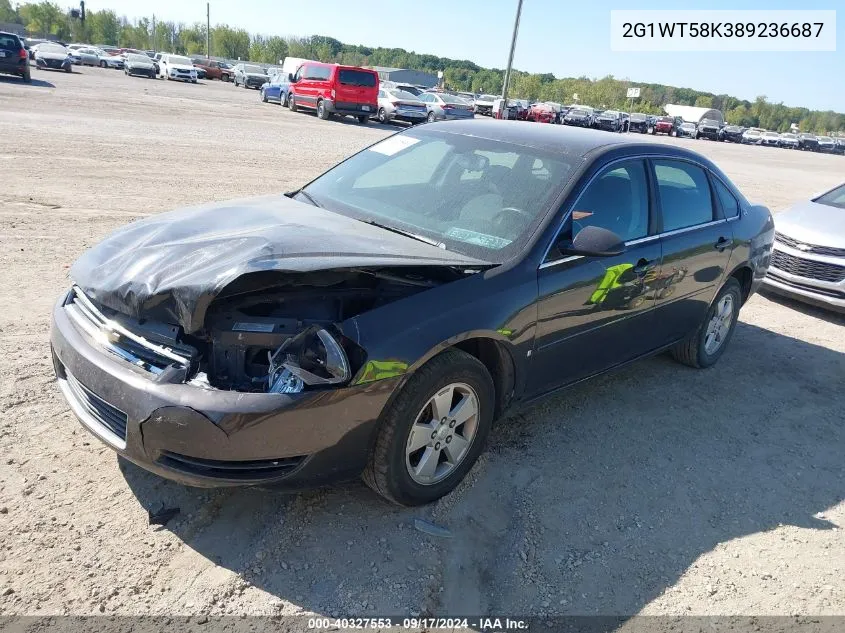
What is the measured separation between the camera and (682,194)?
4.72 meters

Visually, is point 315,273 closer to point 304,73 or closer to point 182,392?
point 182,392

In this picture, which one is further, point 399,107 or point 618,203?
point 399,107

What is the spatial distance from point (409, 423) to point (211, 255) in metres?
Result: 1.18

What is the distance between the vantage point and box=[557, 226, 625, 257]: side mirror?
11.5 feet

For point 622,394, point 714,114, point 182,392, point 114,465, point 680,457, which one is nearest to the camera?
point 182,392

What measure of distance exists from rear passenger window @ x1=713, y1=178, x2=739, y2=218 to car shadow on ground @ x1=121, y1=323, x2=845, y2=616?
4.94 feet

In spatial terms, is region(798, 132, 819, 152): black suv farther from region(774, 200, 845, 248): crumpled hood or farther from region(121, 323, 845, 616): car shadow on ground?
region(121, 323, 845, 616): car shadow on ground

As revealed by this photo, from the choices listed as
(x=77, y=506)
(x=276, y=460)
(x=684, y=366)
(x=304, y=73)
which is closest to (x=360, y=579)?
(x=276, y=460)

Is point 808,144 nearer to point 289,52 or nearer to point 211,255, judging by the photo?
point 211,255

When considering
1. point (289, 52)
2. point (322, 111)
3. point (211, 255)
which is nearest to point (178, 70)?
point (322, 111)

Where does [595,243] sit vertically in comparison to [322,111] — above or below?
above

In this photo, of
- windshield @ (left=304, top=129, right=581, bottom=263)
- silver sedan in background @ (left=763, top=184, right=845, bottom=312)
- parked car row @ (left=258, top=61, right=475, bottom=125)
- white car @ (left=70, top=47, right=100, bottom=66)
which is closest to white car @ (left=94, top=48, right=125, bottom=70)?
white car @ (left=70, top=47, right=100, bottom=66)

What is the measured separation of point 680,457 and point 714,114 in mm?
90529

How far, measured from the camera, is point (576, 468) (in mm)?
3791
